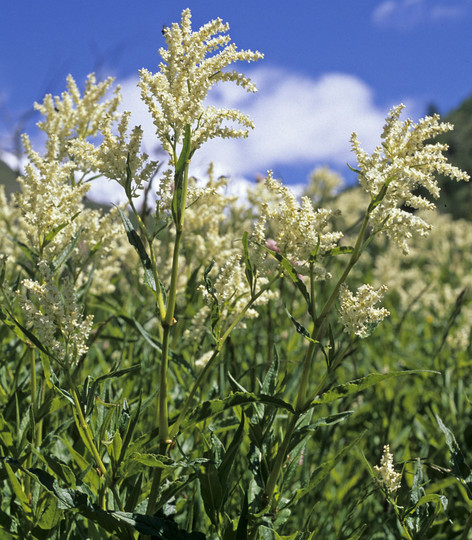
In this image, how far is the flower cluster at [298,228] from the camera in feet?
5.84

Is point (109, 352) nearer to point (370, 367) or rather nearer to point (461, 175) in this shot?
point (370, 367)

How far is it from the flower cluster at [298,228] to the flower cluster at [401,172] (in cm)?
16

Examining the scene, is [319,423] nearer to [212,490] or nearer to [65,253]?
[212,490]

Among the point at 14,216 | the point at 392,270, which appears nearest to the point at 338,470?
the point at 14,216

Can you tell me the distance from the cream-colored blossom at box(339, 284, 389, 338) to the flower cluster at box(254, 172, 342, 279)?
0.12m

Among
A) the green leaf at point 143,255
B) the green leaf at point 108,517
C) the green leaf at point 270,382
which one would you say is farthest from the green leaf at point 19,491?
the green leaf at point 270,382

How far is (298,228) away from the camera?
1.81 metres

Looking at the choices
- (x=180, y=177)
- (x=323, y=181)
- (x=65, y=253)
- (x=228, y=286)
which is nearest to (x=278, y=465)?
(x=228, y=286)

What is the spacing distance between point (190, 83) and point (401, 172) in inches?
26.8

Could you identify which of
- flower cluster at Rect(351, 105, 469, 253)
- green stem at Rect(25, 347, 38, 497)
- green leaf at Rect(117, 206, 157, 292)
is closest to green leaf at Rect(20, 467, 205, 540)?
green stem at Rect(25, 347, 38, 497)

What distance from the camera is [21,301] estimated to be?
1712 millimetres

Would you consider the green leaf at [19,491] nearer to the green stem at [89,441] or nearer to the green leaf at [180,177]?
the green stem at [89,441]

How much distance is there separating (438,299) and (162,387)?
573 centimetres

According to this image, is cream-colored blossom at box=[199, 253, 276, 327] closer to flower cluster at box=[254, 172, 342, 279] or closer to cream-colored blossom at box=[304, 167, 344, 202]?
flower cluster at box=[254, 172, 342, 279]
